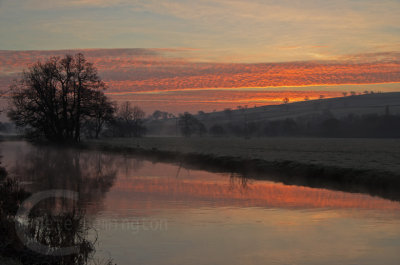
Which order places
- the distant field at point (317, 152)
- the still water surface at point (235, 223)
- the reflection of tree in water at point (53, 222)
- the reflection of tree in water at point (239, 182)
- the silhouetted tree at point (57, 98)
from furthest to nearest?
1. the silhouetted tree at point (57, 98)
2. the distant field at point (317, 152)
3. the reflection of tree in water at point (239, 182)
4. the still water surface at point (235, 223)
5. the reflection of tree in water at point (53, 222)

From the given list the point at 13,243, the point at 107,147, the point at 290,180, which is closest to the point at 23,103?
the point at 107,147

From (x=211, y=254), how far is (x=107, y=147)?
190 ft

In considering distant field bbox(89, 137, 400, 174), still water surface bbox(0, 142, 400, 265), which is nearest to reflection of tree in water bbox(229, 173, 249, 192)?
still water surface bbox(0, 142, 400, 265)

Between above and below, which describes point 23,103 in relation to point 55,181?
above

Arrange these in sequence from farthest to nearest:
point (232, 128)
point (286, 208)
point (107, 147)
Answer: point (232, 128) < point (107, 147) < point (286, 208)

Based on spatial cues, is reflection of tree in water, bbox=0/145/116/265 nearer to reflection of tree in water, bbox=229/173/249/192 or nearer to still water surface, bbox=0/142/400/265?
still water surface, bbox=0/142/400/265

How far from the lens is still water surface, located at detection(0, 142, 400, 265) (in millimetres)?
12508

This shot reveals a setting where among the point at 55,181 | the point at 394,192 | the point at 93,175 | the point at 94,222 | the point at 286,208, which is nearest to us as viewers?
the point at 94,222

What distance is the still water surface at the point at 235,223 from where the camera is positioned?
12.5 m

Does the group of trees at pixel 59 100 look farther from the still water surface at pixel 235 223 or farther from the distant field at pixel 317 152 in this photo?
the still water surface at pixel 235 223

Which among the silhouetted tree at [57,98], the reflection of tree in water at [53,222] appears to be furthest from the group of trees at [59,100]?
the reflection of tree in water at [53,222]

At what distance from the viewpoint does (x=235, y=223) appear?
16.3 metres

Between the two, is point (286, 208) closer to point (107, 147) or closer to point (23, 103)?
point (23, 103)

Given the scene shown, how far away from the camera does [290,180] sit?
97.1ft
